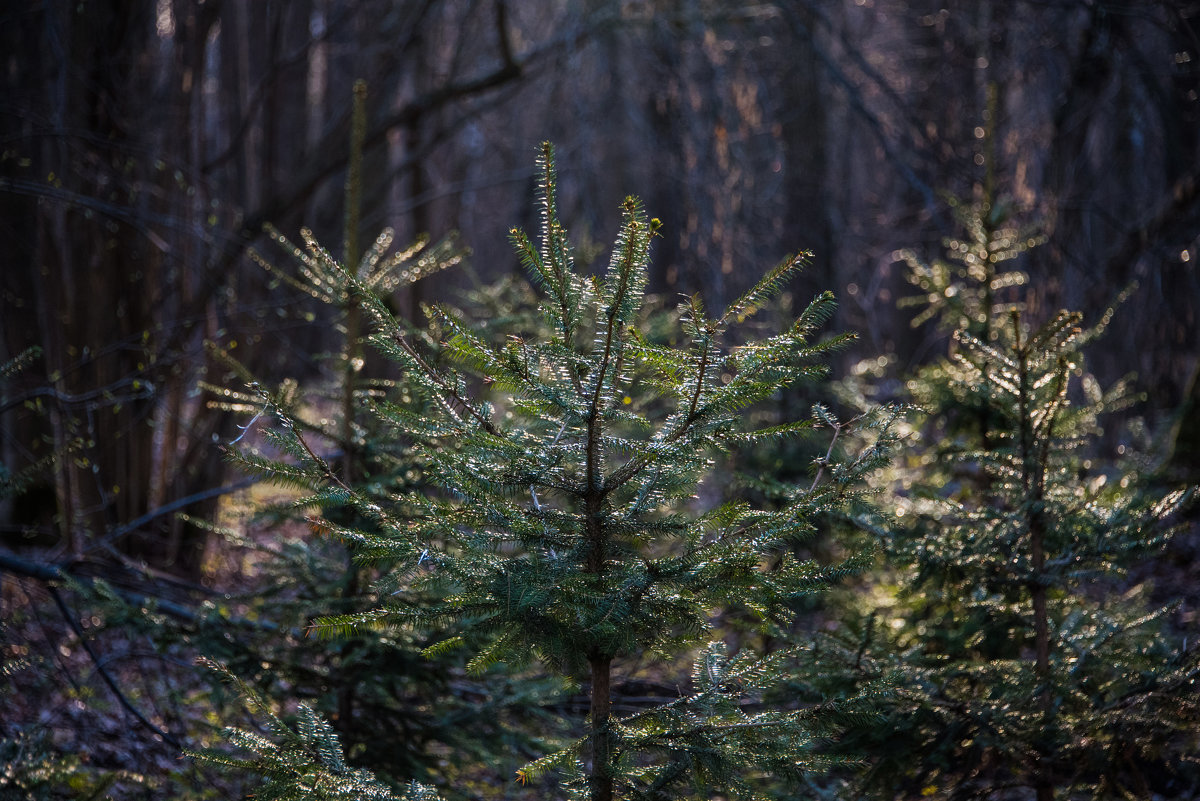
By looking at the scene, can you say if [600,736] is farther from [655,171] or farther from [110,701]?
[655,171]

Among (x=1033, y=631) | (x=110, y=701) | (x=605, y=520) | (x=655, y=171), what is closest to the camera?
(x=605, y=520)

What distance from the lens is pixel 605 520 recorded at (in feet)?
7.72

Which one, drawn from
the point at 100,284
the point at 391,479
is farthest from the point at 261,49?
the point at 391,479

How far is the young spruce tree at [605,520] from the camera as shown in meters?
2.11

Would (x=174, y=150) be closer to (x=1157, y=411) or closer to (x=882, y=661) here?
(x=882, y=661)

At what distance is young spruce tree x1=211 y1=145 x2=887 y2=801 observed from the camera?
6.91 feet

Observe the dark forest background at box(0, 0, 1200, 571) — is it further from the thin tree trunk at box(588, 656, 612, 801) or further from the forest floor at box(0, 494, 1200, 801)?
the thin tree trunk at box(588, 656, 612, 801)

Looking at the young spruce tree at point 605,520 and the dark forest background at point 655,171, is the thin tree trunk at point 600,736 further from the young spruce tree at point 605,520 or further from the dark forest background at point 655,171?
the dark forest background at point 655,171

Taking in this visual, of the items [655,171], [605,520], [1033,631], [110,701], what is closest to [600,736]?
[605,520]

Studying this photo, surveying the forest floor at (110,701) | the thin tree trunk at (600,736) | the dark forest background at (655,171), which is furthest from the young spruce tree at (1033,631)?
the dark forest background at (655,171)

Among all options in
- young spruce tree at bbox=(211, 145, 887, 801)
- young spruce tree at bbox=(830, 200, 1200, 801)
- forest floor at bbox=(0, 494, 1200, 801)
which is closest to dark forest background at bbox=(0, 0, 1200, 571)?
forest floor at bbox=(0, 494, 1200, 801)

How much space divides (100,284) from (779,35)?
689 centimetres

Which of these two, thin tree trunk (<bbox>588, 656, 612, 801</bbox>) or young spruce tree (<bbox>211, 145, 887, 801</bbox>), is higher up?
young spruce tree (<bbox>211, 145, 887, 801</bbox>)

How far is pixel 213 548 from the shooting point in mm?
7488
